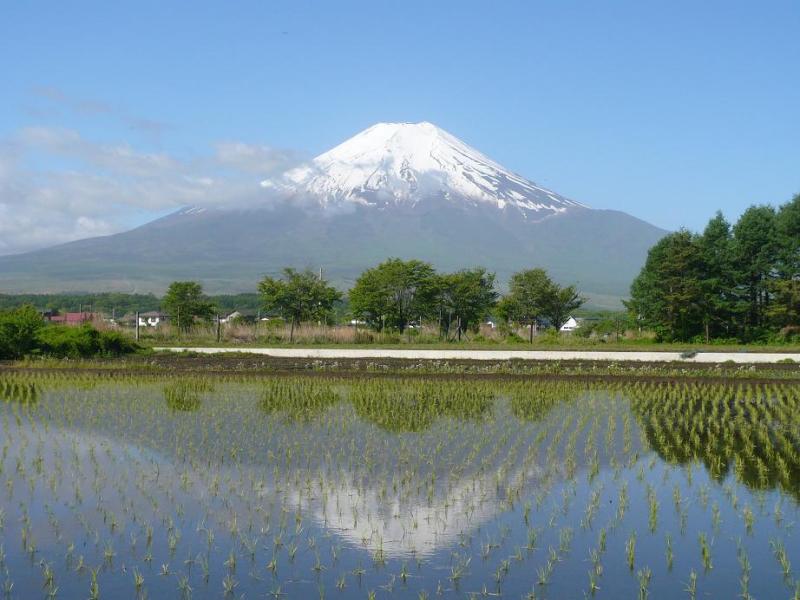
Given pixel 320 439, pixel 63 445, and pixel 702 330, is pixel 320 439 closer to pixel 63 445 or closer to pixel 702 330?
pixel 63 445

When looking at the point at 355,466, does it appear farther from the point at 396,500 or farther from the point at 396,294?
the point at 396,294

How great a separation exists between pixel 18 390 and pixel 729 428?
49.4 ft

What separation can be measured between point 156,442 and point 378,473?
401 cm

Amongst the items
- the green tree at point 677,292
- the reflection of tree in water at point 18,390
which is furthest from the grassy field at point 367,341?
the reflection of tree in water at point 18,390

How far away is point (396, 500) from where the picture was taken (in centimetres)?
1016

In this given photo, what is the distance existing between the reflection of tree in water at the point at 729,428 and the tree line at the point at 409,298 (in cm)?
2389

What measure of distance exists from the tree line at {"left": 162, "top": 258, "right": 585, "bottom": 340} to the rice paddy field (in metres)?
28.5

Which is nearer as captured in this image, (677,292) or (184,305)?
(677,292)

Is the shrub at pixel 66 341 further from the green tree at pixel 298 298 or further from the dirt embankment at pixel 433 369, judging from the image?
the green tree at pixel 298 298

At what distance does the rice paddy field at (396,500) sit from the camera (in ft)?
25.2

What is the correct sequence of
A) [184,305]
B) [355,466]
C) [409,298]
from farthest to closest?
[184,305], [409,298], [355,466]

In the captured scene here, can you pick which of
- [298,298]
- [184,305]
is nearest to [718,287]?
[298,298]

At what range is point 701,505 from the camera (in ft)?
33.6

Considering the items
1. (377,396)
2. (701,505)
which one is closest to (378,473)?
(701,505)
